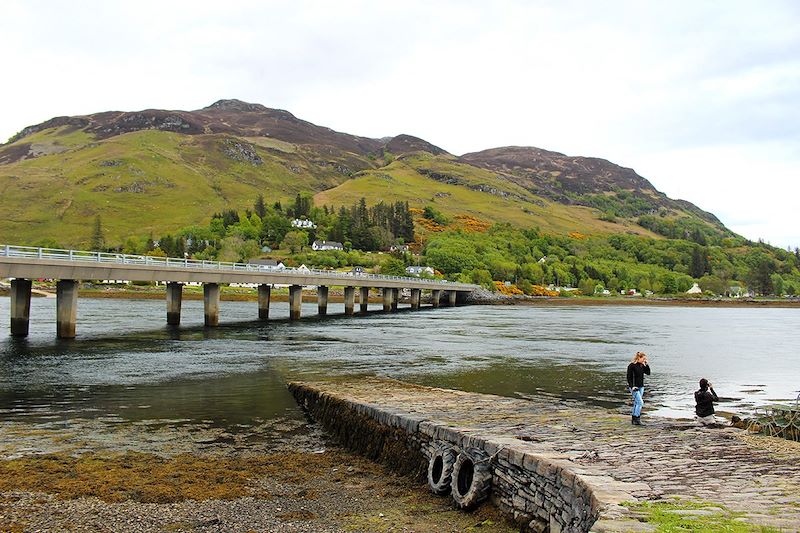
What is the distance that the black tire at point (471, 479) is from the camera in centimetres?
1359

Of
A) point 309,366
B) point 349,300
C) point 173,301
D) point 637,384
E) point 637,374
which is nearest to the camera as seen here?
point 637,384

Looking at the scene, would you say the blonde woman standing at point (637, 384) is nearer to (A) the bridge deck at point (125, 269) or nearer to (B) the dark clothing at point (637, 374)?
(B) the dark clothing at point (637, 374)

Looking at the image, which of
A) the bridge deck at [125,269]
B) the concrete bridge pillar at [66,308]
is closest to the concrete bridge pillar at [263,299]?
the bridge deck at [125,269]

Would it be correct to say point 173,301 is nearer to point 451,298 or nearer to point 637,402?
point 637,402

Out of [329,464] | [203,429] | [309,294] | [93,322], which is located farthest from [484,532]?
[309,294]

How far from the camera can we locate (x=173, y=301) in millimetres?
68812

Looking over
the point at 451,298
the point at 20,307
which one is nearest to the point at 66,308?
the point at 20,307

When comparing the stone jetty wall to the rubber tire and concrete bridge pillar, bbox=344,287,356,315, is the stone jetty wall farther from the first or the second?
concrete bridge pillar, bbox=344,287,356,315

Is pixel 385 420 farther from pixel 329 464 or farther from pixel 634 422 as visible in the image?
pixel 634 422

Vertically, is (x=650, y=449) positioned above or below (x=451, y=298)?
above

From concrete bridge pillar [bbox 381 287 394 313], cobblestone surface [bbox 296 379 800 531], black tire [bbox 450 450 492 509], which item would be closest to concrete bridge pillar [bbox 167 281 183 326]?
→ cobblestone surface [bbox 296 379 800 531]

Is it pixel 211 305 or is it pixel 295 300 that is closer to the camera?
pixel 211 305

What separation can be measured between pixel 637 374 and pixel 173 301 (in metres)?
59.0

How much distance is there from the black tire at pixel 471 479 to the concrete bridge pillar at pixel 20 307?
4873cm
